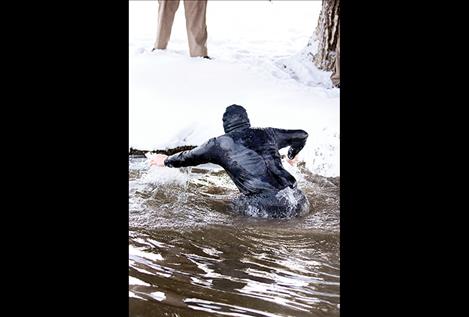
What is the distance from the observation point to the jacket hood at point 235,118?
2963 millimetres

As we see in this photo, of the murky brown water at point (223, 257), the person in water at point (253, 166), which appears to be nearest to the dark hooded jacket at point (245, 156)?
the person in water at point (253, 166)

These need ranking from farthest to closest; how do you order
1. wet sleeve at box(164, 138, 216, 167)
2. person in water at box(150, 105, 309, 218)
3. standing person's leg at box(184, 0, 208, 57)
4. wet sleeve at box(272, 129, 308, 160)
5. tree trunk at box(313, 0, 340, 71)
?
tree trunk at box(313, 0, 340, 71), standing person's leg at box(184, 0, 208, 57), wet sleeve at box(272, 129, 308, 160), wet sleeve at box(164, 138, 216, 167), person in water at box(150, 105, 309, 218)

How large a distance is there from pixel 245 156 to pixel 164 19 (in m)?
3.06

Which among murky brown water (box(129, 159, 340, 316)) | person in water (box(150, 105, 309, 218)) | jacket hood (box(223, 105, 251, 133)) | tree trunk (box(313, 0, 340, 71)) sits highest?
tree trunk (box(313, 0, 340, 71))

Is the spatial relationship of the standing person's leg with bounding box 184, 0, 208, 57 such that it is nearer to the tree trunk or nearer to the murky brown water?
the tree trunk

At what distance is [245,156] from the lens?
9.67 feet

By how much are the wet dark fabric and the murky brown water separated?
20cm

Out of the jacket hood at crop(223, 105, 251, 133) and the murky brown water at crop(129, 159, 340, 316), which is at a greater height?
the jacket hood at crop(223, 105, 251, 133)

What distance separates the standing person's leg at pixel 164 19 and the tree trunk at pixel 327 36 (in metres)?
1.55

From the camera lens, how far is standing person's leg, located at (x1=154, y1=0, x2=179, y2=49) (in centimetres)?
547

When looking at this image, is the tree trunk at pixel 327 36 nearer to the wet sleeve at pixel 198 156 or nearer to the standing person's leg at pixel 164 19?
the standing person's leg at pixel 164 19

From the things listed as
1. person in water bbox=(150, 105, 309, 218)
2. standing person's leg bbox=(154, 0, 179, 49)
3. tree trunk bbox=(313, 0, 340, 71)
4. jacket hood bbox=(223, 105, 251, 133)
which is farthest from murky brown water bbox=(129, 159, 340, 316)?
tree trunk bbox=(313, 0, 340, 71)
